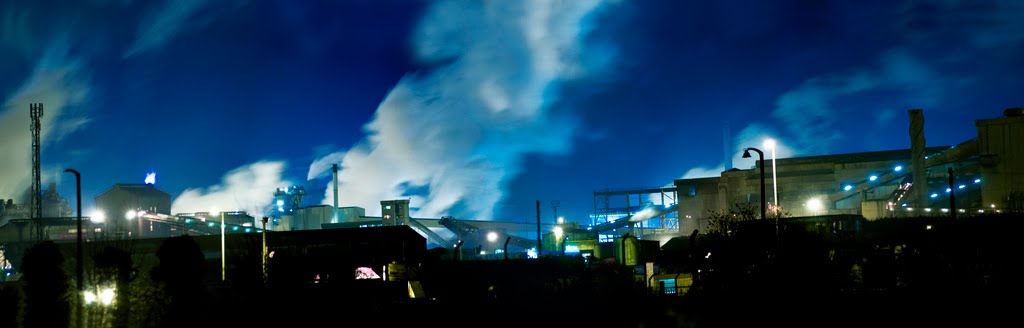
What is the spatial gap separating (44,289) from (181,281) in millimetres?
4380

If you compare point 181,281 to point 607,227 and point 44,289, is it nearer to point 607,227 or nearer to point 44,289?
point 44,289

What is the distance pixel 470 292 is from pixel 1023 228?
24775mm

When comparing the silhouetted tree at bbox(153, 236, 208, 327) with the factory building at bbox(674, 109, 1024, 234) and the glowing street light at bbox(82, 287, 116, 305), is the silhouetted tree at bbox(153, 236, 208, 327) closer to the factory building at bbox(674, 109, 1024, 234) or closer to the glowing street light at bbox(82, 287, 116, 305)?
the glowing street light at bbox(82, 287, 116, 305)

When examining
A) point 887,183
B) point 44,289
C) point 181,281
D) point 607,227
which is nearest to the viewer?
point 44,289

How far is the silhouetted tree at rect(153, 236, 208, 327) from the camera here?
3070 centimetres

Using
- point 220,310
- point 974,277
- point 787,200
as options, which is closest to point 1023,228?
point 974,277

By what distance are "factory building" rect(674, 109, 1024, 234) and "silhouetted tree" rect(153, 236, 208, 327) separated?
38.9m

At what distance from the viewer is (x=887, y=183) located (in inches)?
3290

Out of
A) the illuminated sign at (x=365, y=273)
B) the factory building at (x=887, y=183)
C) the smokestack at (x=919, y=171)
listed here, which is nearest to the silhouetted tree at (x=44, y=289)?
the illuminated sign at (x=365, y=273)

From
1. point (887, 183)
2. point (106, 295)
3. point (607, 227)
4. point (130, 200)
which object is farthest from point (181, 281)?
point (130, 200)

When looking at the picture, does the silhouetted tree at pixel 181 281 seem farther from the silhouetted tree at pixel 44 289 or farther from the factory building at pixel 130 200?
the factory building at pixel 130 200

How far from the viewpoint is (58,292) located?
29.2m

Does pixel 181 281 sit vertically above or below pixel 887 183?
below

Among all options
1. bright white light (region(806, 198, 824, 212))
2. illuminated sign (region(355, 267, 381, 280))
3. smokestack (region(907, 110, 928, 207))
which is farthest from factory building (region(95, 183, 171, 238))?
smokestack (region(907, 110, 928, 207))
